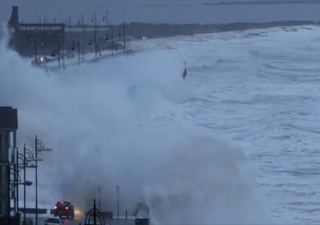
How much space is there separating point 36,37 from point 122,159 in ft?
73.0

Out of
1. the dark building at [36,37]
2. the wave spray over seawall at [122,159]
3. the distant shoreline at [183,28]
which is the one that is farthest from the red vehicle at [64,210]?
the distant shoreline at [183,28]

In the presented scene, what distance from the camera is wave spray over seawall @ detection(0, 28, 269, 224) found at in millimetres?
10656

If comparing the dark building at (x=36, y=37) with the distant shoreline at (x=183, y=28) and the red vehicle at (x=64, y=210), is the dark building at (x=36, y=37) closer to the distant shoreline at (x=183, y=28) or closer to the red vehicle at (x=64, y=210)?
the distant shoreline at (x=183, y=28)

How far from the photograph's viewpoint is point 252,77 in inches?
1286

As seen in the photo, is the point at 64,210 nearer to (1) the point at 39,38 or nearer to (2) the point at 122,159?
(2) the point at 122,159

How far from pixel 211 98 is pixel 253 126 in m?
6.40

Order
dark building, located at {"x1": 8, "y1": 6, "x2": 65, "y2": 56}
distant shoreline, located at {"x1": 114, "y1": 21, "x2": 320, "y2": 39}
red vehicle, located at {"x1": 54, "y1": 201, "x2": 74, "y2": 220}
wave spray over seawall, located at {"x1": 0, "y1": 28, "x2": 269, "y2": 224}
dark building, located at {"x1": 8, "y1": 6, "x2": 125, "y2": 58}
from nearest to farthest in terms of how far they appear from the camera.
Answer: red vehicle, located at {"x1": 54, "y1": 201, "x2": 74, "y2": 220} < wave spray over seawall, located at {"x1": 0, "y1": 28, "x2": 269, "y2": 224} < dark building, located at {"x1": 8, "y1": 6, "x2": 65, "y2": 56} < dark building, located at {"x1": 8, "y1": 6, "x2": 125, "y2": 58} < distant shoreline, located at {"x1": 114, "y1": 21, "x2": 320, "y2": 39}

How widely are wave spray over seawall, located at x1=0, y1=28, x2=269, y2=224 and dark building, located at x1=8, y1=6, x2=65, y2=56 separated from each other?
950 cm

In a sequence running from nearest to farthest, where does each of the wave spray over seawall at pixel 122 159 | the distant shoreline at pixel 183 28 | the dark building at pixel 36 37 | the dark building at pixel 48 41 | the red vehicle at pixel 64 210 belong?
the red vehicle at pixel 64 210 < the wave spray over seawall at pixel 122 159 < the dark building at pixel 36 37 < the dark building at pixel 48 41 < the distant shoreline at pixel 183 28

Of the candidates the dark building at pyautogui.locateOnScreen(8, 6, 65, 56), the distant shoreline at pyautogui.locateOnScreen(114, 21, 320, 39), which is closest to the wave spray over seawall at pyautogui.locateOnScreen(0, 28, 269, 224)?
the dark building at pyautogui.locateOnScreen(8, 6, 65, 56)

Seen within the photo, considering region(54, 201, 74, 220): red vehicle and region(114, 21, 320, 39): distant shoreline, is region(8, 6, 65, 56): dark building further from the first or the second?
region(54, 201, 74, 220): red vehicle

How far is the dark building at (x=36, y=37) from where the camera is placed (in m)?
29.7

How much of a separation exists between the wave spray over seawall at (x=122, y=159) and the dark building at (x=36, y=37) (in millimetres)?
9501

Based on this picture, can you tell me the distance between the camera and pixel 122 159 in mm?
12281
